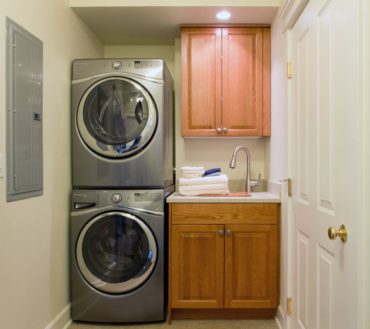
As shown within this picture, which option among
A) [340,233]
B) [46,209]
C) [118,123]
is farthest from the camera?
[118,123]

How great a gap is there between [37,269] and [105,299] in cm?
59

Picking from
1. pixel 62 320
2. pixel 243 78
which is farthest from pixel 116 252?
pixel 243 78

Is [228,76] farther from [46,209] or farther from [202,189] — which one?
[46,209]

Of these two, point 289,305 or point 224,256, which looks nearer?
point 289,305

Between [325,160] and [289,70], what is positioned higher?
[289,70]

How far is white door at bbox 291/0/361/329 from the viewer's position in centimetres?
118

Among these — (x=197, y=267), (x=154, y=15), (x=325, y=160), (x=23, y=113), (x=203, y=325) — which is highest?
(x=154, y=15)

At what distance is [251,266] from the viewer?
2.26m

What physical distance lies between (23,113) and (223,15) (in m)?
1.61

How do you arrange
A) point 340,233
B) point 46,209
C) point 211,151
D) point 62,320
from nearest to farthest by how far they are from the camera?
point 340,233 < point 46,209 < point 62,320 < point 211,151

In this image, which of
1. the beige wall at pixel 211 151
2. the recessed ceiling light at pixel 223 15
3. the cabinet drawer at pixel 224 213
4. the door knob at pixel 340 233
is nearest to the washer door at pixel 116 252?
the cabinet drawer at pixel 224 213

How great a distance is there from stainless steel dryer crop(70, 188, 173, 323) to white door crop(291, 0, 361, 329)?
927 mm

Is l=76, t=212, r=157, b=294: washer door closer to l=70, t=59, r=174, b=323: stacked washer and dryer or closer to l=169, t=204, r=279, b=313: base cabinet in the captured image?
l=70, t=59, r=174, b=323: stacked washer and dryer

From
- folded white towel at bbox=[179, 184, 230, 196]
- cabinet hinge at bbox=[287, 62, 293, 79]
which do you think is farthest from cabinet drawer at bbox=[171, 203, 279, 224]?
cabinet hinge at bbox=[287, 62, 293, 79]
